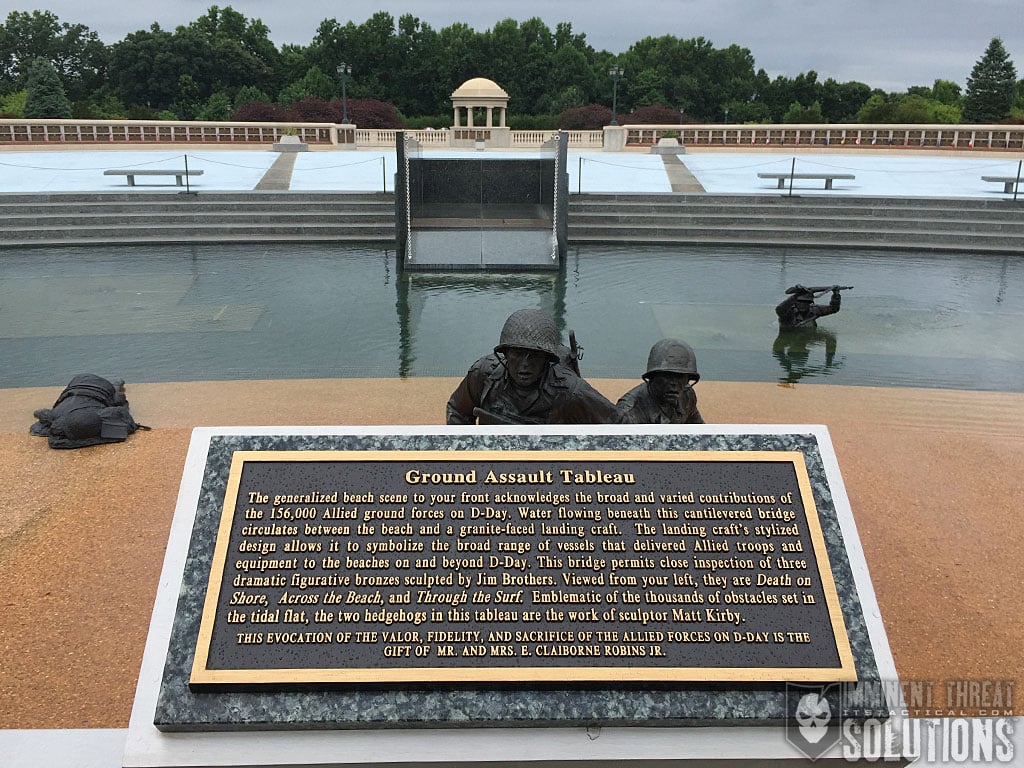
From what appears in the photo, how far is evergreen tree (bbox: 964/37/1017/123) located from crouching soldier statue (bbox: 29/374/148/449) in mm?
54343

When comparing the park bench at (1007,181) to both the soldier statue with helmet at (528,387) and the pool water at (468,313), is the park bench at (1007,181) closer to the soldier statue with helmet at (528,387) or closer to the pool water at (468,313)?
the pool water at (468,313)

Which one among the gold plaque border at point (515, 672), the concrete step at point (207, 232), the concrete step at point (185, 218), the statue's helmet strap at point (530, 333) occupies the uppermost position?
the statue's helmet strap at point (530, 333)

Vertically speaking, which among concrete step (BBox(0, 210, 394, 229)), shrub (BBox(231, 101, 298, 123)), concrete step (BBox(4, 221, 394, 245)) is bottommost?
concrete step (BBox(4, 221, 394, 245))

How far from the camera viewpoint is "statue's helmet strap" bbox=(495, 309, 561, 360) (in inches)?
179

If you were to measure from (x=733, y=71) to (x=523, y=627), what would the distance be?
261 ft

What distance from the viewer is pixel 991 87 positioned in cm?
5550

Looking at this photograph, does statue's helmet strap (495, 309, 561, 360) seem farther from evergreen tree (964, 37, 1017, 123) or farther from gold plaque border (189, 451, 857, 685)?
evergreen tree (964, 37, 1017, 123)

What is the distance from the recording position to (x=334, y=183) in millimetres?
21516

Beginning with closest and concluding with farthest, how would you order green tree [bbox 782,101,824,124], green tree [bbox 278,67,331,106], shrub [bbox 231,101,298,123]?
shrub [bbox 231,101,298,123] < green tree [bbox 782,101,824,124] < green tree [bbox 278,67,331,106]

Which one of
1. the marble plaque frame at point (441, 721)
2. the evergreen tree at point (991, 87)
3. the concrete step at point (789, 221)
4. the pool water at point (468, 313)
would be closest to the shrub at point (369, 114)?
the concrete step at point (789, 221)

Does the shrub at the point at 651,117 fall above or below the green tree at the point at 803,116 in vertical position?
below

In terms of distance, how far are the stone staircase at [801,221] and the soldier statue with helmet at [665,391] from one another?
42.7ft

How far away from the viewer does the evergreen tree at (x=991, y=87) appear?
166ft

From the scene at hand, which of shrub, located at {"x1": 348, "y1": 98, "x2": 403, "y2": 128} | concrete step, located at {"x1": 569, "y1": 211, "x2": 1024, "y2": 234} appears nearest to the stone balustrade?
shrub, located at {"x1": 348, "y1": 98, "x2": 403, "y2": 128}
